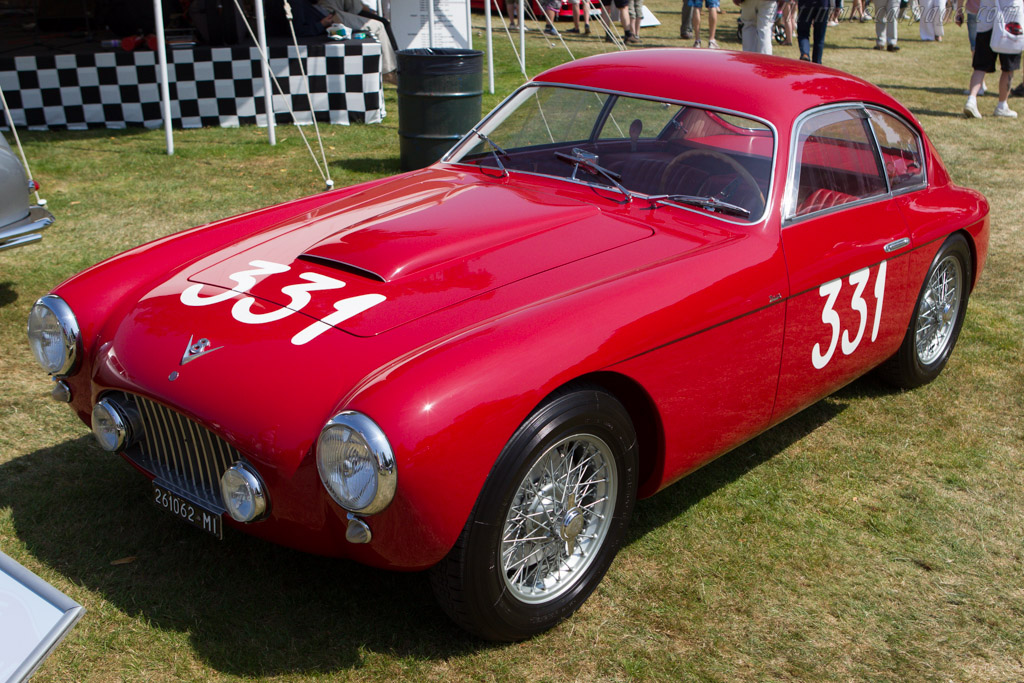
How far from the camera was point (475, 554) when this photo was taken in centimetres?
239

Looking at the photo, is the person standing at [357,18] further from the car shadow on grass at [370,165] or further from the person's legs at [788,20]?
the person's legs at [788,20]

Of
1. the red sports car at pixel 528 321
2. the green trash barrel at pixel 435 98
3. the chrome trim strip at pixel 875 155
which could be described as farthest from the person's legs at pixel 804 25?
the red sports car at pixel 528 321

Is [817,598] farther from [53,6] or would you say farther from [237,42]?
[53,6]

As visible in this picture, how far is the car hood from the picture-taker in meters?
2.76

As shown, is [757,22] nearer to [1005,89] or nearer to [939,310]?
[1005,89]

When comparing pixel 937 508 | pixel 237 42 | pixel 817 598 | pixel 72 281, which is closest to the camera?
pixel 817 598

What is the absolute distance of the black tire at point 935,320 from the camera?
13.5ft

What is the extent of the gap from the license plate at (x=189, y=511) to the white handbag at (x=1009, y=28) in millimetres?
10204

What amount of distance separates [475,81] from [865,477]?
468 cm

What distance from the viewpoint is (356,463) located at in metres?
2.25

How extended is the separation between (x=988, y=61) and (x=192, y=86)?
8.57m

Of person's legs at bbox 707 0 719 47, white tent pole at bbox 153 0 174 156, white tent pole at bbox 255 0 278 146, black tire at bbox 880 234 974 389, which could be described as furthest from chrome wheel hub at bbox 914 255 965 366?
person's legs at bbox 707 0 719 47

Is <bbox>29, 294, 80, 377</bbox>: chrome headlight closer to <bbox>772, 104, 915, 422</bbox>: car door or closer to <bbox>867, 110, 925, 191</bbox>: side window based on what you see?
<bbox>772, 104, 915, 422</bbox>: car door

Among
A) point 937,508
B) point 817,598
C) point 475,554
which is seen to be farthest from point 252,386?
point 937,508
